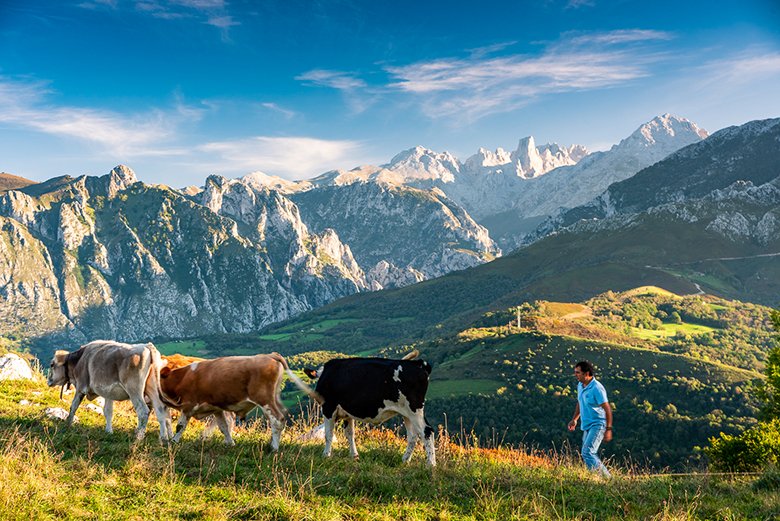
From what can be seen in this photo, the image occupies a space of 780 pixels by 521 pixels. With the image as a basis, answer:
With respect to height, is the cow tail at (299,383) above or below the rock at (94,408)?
above

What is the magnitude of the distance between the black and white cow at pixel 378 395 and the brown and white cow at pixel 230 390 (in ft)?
3.43

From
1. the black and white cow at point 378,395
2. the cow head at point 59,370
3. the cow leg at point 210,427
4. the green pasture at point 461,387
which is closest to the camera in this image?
the black and white cow at point 378,395

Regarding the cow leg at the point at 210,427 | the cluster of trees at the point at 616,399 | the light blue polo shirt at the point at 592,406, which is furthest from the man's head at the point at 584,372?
the cluster of trees at the point at 616,399

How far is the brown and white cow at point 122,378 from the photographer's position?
39.8 feet

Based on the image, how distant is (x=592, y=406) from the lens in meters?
13.2

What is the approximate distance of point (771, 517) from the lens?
832cm

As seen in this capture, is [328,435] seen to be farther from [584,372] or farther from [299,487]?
[584,372]

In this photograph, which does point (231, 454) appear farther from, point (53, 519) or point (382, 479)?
point (53, 519)

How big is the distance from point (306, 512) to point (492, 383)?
13290 cm

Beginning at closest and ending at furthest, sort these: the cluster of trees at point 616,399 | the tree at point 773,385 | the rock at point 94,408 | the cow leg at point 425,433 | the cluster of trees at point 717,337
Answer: the cow leg at point 425,433 < the rock at point 94,408 < the tree at point 773,385 < the cluster of trees at point 616,399 < the cluster of trees at point 717,337

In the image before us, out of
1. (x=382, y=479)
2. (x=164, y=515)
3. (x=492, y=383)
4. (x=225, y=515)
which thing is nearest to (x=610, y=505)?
(x=382, y=479)

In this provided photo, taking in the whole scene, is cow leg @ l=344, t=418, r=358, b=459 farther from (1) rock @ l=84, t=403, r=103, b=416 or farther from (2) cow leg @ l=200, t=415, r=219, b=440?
(1) rock @ l=84, t=403, r=103, b=416

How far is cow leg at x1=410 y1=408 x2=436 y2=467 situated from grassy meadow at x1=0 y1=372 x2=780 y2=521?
11.0 inches

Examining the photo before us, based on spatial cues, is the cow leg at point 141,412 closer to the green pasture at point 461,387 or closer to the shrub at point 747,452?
the shrub at point 747,452
